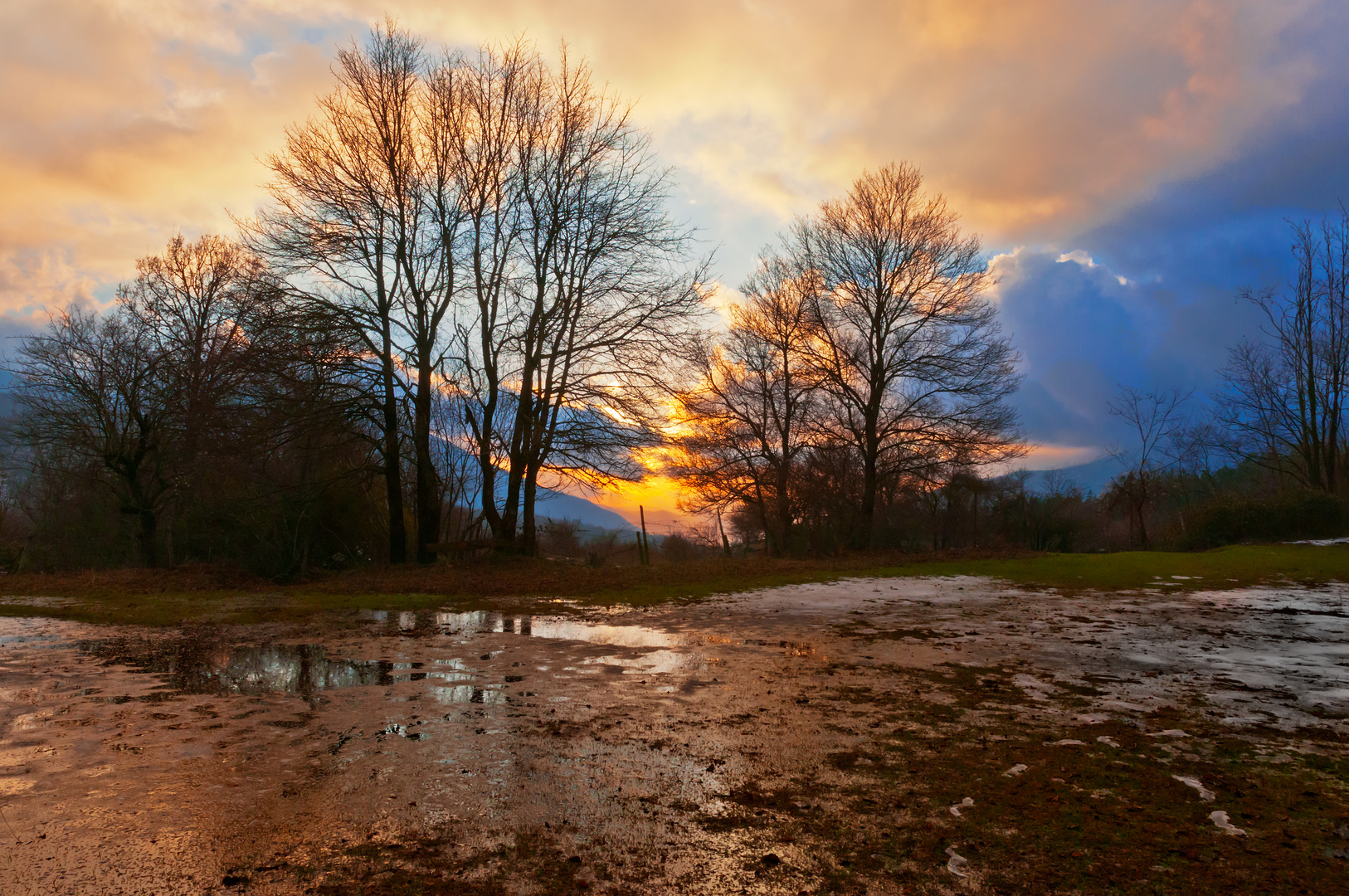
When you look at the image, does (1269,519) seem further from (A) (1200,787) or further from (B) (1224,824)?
(B) (1224,824)

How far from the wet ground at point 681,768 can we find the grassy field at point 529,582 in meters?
3.86

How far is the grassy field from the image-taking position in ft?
34.4

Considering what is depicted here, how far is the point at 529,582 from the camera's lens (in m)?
13.1

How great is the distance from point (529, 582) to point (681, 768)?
397 inches

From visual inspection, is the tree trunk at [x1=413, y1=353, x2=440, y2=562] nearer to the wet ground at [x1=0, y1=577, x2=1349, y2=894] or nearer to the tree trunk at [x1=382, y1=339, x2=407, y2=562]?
the tree trunk at [x1=382, y1=339, x2=407, y2=562]

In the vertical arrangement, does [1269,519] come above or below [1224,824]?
above

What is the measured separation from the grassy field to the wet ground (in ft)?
12.7

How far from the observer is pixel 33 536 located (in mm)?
24453

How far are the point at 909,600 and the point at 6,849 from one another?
10.4 metres

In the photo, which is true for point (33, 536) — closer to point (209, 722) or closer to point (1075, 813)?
point (209, 722)

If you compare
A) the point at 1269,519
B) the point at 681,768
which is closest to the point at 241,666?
the point at 681,768

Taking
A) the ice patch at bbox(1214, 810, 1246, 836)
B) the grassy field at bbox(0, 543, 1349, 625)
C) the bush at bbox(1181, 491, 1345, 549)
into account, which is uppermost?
the bush at bbox(1181, 491, 1345, 549)

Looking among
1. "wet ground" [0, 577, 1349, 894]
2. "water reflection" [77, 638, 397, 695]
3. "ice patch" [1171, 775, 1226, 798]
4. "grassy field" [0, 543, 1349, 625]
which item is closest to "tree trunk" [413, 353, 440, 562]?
"grassy field" [0, 543, 1349, 625]

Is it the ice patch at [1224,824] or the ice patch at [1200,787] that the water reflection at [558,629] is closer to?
the ice patch at [1200,787]
